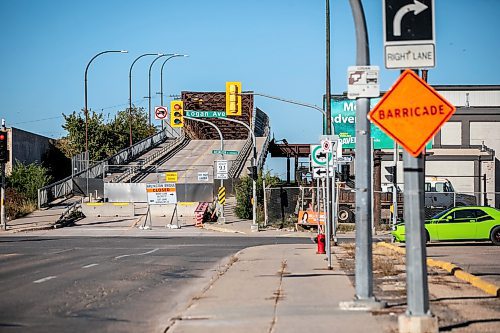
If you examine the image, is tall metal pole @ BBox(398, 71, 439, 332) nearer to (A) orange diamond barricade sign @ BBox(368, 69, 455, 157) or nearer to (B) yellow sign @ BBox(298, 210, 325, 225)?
(A) orange diamond barricade sign @ BBox(368, 69, 455, 157)

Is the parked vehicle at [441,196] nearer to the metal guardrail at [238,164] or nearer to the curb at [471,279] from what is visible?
the metal guardrail at [238,164]

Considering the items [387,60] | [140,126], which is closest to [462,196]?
[387,60]

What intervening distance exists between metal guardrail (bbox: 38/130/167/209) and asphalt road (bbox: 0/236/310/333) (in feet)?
85.6

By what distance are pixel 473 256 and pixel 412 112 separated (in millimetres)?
14268

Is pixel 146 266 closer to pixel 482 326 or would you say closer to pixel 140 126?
pixel 482 326

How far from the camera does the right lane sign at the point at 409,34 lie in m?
9.05

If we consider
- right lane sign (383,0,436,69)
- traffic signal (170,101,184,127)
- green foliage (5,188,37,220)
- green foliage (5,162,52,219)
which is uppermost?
traffic signal (170,101,184,127)

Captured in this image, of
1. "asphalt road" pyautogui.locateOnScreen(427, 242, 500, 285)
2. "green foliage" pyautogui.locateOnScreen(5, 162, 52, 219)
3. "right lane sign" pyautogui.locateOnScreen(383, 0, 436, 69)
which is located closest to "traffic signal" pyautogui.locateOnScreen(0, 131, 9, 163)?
"green foliage" pyautogui.locateOnScreen(5, 162, 52, 219)

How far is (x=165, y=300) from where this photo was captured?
1342cm

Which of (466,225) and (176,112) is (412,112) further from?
(176,112)

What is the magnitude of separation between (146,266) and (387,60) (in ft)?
40.1

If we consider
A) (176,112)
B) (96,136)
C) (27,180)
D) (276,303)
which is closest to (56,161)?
(96,136)

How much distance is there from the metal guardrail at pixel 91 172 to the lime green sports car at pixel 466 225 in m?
33.0

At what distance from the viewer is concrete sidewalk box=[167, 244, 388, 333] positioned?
9.98 meters
